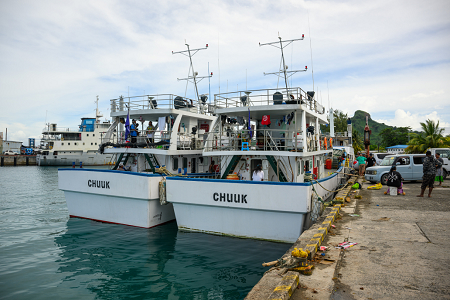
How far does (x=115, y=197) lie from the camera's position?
11.8 metres

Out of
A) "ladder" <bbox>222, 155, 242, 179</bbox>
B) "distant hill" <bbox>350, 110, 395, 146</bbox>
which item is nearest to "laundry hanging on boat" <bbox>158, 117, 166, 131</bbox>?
"ladder" <bbox>222, 155, 242, 179</bbox>

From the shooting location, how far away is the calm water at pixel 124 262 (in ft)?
22.4

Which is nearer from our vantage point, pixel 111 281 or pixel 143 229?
pixel 111 281

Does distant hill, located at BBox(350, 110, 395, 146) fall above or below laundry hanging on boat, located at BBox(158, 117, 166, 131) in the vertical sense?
above

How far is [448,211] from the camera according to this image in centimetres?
931

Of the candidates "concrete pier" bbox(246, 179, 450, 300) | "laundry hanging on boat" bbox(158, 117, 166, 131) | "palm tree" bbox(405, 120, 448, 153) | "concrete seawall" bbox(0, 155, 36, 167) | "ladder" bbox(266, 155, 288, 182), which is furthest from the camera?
"concrete seawall" bbox(0, 155, 36, 167)

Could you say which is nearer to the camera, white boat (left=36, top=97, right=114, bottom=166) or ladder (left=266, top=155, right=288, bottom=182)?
ladder (left=266, top=155, right=288, bottom=182)

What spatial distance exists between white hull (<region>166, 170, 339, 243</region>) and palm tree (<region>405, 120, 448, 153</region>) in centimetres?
2901

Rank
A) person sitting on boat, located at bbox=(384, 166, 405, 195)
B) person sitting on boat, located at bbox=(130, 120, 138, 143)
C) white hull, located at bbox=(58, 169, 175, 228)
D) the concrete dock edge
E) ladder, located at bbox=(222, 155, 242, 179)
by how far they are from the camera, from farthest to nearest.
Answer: person sitting on boat, located at bbox=(130, 120, 138, 143) → person sitting on boat, located at bbox=(384, 166, 405, 195) → ladder, located at bbox=(222, 155, 242, 179) → white hull, located at bbox=(58, 169, 175, 228) → the concrete dock edge

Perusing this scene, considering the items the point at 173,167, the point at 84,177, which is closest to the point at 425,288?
the point at 173,167

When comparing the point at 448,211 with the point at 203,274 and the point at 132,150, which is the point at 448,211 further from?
the point at 132,150

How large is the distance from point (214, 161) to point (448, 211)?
32.0 ft

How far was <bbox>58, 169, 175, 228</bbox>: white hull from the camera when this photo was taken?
36.5 feet

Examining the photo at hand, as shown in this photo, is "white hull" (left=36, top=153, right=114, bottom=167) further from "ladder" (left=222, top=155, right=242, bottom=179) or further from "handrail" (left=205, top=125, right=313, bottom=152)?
"ladder" (left=222, top=155, right=242, bottom=179)
